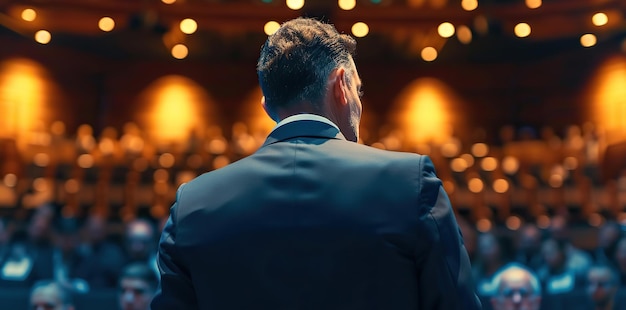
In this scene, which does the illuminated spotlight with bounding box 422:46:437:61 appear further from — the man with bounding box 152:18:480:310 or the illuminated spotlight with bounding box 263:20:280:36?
the man with bounding box 152:18:480:310

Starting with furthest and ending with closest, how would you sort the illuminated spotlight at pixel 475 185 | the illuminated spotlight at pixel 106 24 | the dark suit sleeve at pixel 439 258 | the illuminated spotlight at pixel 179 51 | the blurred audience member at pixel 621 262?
the illuminated spotlight at pixel 179 51 < the illuminated spotlight at pixel 106 24 < the illuminated spotlight at pixel 475 185 < the blurred audience member at pixel 621 262 < the dark suit sleeve at pixel 439 258

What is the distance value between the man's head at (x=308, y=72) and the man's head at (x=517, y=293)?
2433mm

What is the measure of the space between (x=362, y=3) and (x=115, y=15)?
7.04 feet

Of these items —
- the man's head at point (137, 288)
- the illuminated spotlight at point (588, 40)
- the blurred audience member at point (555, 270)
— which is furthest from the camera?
the illuminated spotlight at point (588, 40)

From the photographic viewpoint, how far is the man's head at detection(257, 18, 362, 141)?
0.80 meters

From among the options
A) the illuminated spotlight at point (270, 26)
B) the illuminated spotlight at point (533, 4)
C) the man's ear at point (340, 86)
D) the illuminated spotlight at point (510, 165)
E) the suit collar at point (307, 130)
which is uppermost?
the illuminated spotlight at point (533, 4)

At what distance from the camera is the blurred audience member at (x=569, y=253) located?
4.11 metres

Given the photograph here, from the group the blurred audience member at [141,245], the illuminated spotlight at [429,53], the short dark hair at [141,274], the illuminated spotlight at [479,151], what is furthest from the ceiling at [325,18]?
the short dark hair at [141,274]

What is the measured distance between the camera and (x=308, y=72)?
0.80 meters

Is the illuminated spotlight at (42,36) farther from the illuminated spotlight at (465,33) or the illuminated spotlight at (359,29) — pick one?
the illuminated spotlight at (465,33)

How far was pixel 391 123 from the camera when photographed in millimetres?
8617

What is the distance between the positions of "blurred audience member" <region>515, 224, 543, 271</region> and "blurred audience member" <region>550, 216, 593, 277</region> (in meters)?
0.11

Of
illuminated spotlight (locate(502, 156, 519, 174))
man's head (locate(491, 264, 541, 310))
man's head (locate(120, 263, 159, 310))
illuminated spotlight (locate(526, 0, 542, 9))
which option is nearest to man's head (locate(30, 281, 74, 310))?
man's head (locate(120, 263, 159, 310))

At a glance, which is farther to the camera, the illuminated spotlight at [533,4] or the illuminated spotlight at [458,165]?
the illuminated spotlight at [533,4]
